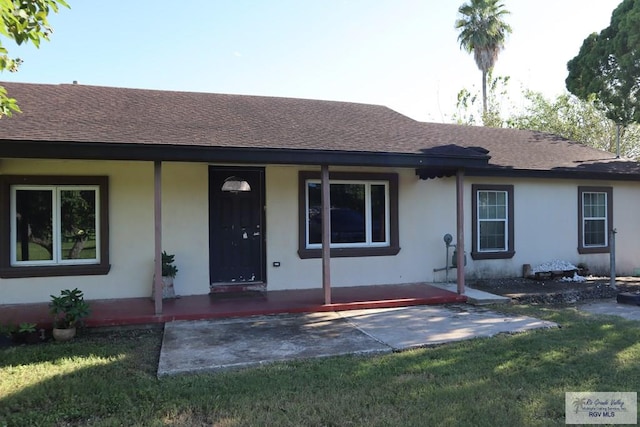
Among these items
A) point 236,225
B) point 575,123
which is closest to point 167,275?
point 236,225

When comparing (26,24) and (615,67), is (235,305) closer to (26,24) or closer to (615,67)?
(26,24)

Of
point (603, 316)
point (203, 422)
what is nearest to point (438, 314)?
point (603, 316)

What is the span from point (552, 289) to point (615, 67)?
A: 5.56 meters

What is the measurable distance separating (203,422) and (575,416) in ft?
9.65

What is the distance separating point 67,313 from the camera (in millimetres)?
5902

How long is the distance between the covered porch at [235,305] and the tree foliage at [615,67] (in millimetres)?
6366

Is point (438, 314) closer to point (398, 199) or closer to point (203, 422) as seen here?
point (398, 199)

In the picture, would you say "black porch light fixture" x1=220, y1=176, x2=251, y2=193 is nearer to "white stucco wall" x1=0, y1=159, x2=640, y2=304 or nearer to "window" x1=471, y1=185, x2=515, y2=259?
"white stucco wall" x1=0, y1=159, x2=640, y2=304

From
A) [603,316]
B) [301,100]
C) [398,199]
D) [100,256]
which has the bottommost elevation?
[603,316]

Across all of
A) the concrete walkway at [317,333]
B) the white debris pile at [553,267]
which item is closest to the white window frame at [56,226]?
the concrete walkway at [317,333]

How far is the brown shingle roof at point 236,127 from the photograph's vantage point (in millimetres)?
6711

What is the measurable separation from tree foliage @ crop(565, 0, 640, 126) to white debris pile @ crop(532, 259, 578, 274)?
362cm

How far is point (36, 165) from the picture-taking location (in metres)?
7.71

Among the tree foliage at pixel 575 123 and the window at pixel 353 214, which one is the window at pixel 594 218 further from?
the tree foliage at pixel 575 123
